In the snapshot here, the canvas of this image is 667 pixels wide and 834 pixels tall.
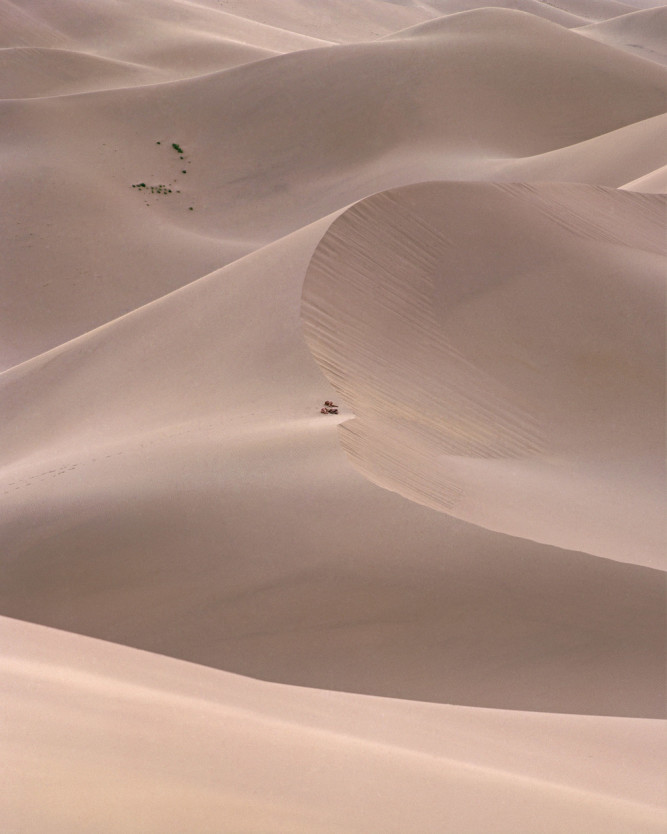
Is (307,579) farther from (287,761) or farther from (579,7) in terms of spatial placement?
(579,7)

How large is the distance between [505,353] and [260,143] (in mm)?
15393

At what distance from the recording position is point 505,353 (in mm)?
8531

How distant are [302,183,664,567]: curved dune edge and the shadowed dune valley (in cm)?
3

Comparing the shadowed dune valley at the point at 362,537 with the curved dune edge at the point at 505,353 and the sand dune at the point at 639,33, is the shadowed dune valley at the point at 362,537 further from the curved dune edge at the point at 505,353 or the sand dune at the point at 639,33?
the sand dune at the point at 639,33

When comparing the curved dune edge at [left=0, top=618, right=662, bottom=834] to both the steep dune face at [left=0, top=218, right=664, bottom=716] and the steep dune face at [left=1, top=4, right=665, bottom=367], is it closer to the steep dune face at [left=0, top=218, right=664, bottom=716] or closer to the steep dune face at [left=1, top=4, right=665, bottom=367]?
the steep dune face at [left=0, top=218, right=664, bottom=716]

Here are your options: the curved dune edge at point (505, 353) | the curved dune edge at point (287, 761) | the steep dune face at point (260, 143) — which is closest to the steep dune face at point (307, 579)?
the curved dune edge at point (505, 353)

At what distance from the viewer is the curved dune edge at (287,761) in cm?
258

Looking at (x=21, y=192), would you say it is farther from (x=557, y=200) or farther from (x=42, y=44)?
(x=42, y=44)

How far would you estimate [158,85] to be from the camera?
81.4ft

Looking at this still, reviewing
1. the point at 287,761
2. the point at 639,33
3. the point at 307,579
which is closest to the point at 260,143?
the point at 307,579

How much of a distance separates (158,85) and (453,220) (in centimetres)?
1674

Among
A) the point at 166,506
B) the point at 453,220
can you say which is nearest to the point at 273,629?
the point at 166,506

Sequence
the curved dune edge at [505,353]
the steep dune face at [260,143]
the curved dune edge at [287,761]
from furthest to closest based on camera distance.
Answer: the steep dune face at [260,143] → the curved dune edge at [505,353] → the curved dune edge at [287,761]

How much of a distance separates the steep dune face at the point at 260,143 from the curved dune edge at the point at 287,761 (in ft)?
43.3
